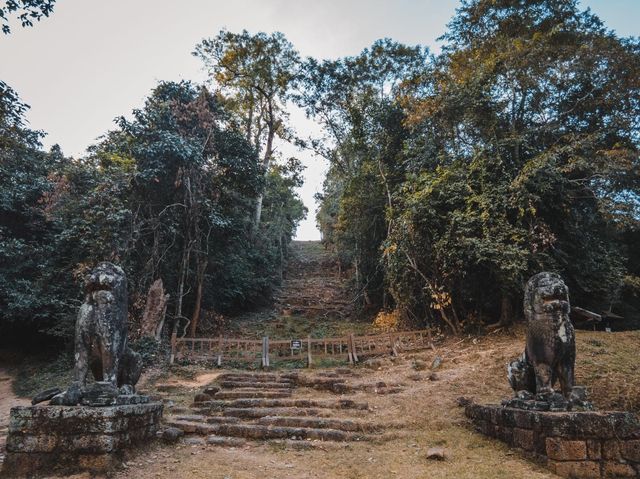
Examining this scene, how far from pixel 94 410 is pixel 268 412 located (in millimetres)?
3249

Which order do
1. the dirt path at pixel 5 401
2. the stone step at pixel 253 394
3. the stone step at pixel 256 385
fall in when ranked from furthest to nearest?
the stone step at pixel 256 385, the stone step at pixel 253 394, the dirt path at pixel 5 401

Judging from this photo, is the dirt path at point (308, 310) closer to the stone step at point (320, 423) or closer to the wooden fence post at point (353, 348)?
the wooden fence post at point (353, 348)

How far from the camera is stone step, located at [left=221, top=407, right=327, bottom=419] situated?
→ 6.45 m

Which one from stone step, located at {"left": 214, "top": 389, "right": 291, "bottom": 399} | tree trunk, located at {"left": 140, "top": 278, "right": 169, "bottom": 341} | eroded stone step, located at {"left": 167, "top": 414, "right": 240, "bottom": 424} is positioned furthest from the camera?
tree trunk, located at {"left": 140, "top": 278, "right": 169, "bottom": 341}

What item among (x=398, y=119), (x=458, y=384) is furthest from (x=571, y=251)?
(x=398, y=119)

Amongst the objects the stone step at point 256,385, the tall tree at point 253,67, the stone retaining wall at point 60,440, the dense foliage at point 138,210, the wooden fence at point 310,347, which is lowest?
the stone step at point 256,385

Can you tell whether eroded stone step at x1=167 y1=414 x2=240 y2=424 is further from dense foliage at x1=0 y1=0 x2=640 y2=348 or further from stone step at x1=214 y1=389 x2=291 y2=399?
dense foliage at x1=0 y1=0 x2=640 y2=348

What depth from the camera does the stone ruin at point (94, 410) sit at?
3.64 m

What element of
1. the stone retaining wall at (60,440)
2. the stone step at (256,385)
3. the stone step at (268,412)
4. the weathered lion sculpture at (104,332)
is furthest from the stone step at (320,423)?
the stone retaining wall at (60,440)

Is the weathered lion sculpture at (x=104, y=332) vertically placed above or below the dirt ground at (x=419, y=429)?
above

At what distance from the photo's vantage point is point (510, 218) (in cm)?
1050

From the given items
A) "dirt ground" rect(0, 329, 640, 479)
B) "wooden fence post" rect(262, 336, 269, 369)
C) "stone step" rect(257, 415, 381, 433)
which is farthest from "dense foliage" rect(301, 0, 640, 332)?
"stone step" rect(257, 415, 381, 433)

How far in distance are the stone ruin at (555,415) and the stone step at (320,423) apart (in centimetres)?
Answer: 169

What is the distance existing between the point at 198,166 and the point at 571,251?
11.6 metres
